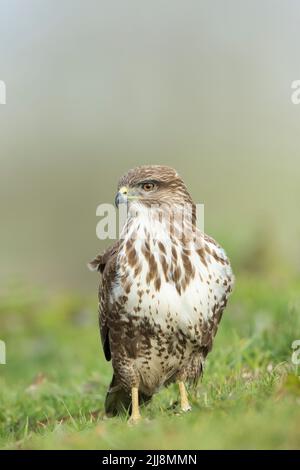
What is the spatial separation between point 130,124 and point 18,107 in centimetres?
362

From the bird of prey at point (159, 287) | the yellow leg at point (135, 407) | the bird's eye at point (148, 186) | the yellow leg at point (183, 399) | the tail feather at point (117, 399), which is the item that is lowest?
the tail feather at point (117, 399)

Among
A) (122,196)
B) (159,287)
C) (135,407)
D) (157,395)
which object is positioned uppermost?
(122,196)

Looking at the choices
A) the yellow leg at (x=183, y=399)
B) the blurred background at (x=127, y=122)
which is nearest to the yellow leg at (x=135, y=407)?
the yellow leg at (x=183, y=399)

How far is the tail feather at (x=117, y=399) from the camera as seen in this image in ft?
22.1

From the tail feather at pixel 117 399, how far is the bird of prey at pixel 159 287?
0.30 meters

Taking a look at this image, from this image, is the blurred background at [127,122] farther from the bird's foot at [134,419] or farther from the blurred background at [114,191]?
the bird's foot at [134,419]

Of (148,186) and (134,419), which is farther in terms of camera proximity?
(148,186)

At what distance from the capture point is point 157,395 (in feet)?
23.3

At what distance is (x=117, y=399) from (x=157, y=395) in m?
0.43

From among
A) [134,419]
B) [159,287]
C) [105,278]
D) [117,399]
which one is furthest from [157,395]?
[159,287]

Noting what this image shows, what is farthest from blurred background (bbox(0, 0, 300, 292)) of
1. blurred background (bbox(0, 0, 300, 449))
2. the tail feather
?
the tail feather

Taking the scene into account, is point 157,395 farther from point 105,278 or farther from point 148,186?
point 148,186

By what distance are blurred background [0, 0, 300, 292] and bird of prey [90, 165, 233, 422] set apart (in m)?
8.39
